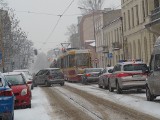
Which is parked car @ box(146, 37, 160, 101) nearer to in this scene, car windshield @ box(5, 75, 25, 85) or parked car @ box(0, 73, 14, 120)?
car windshield @ box(5, 75, 25, 85)

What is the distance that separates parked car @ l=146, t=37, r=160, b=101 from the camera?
59.2 ft

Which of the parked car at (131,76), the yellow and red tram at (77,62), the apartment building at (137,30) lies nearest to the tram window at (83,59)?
the yellow and red tram at (77,62)

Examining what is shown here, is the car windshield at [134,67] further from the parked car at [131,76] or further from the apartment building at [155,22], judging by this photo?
the apartment building at [155,22]

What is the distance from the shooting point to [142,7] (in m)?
49.4

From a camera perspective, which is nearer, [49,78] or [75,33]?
[49,78]

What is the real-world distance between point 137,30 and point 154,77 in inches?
1340

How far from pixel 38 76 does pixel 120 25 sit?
2309 cm

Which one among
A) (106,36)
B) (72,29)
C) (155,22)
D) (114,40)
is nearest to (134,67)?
(155,22)

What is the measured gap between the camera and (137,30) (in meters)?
52.0

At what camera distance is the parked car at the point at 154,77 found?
18.0 m

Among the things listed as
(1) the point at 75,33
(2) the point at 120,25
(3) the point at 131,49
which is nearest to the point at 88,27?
(1) the point at 75,33

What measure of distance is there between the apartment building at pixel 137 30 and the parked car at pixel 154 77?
22906 millimetres

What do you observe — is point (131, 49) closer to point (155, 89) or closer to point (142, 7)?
point (142, 7)

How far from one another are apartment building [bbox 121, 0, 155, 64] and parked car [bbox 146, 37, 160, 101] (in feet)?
75.1
